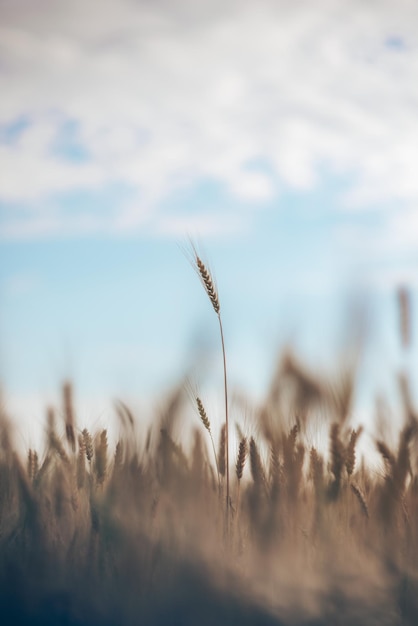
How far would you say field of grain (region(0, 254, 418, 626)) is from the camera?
156 cm

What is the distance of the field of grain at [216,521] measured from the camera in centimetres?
156

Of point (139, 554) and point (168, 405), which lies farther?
point (168, 405)

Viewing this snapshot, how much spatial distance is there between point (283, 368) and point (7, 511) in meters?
0.81

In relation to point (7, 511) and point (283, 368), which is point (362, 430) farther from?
point (7, 511)

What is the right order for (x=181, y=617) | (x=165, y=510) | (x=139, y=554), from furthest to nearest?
(x=165, y=510)
(x=139, y=554)
(x=181, y=617)

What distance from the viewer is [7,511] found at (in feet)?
6.65

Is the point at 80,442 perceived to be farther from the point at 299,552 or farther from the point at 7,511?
the point at 299,552

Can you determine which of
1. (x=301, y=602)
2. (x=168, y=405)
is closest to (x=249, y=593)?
(x=301, y=602)

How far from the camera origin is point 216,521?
1898 millimetres

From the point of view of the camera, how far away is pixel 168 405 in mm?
2076

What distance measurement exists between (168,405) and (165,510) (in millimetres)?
297

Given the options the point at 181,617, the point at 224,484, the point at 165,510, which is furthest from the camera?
the point at 224,484

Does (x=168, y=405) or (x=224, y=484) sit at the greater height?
(x=168, y=405)

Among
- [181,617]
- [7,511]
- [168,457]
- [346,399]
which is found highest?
[346,399]
